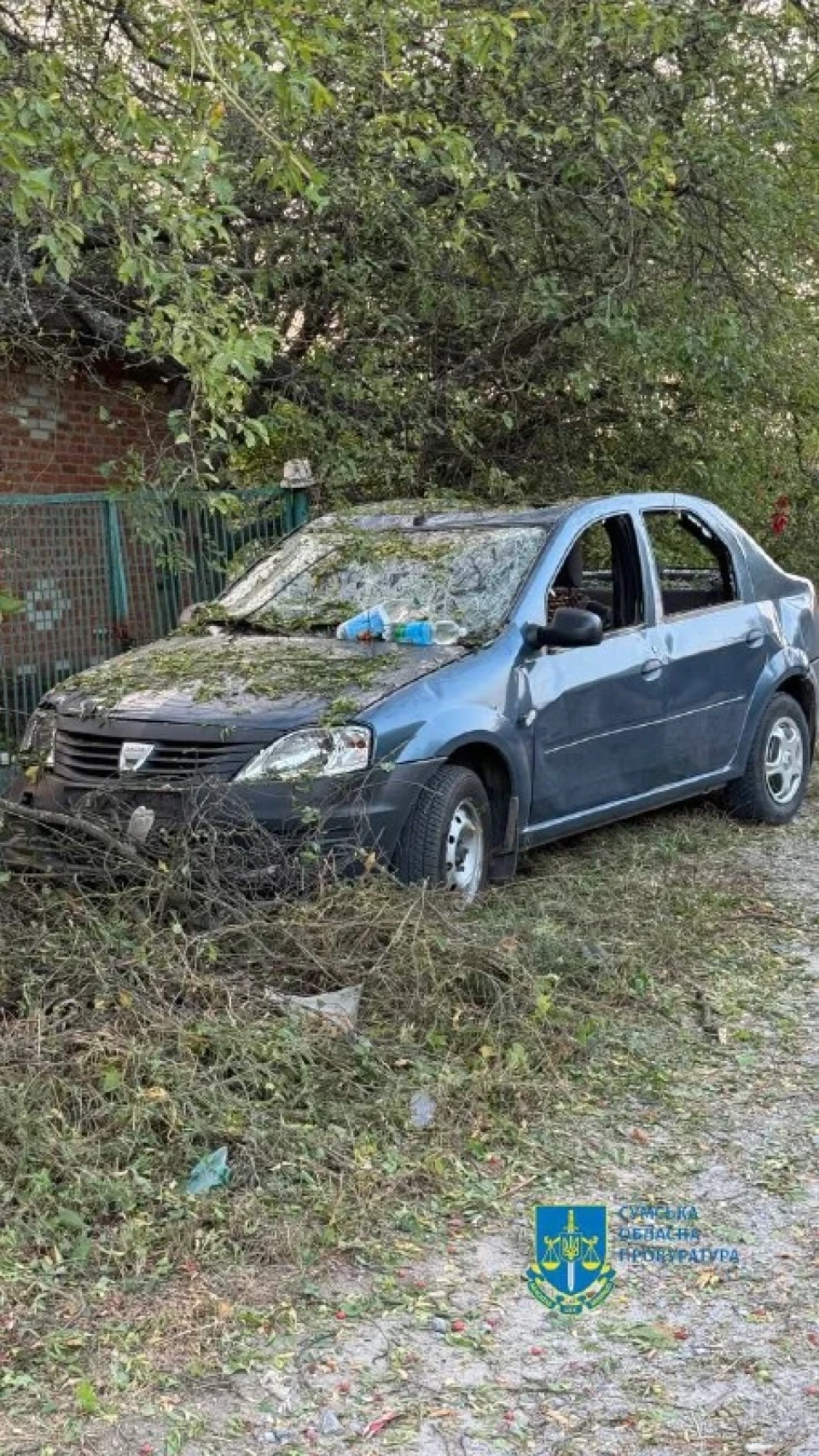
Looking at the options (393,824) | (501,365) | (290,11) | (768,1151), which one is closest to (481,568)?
(393,824)

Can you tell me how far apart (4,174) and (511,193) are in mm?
4096

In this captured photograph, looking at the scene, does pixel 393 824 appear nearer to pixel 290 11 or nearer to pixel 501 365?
pixel 290 11

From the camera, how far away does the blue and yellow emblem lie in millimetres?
3496

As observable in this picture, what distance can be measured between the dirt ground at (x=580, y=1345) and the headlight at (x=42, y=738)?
9.34 ft

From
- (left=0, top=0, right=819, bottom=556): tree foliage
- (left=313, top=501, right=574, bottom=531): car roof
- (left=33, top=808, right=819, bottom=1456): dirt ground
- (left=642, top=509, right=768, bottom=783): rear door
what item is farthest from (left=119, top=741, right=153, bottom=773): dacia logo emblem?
(left=642, top=509, right=768, bottom=783): rear door

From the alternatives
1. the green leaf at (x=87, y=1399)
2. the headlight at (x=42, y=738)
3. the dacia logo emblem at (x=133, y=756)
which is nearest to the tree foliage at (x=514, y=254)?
the headlight at (x=42, y=738)

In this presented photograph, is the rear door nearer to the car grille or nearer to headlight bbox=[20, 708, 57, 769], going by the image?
the car grille

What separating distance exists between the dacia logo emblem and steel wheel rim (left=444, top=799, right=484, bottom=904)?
1.21 meters

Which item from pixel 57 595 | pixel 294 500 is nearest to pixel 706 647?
pixel 294 500

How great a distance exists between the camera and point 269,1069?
14.0 ft

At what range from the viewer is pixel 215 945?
4.90m

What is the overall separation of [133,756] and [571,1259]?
287 centimetres

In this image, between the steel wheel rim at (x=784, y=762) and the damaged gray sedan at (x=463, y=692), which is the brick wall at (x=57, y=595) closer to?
the damaged gray sedan at (x=463, y=692)

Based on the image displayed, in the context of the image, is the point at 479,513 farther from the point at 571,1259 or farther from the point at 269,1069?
the point at 571,1259
